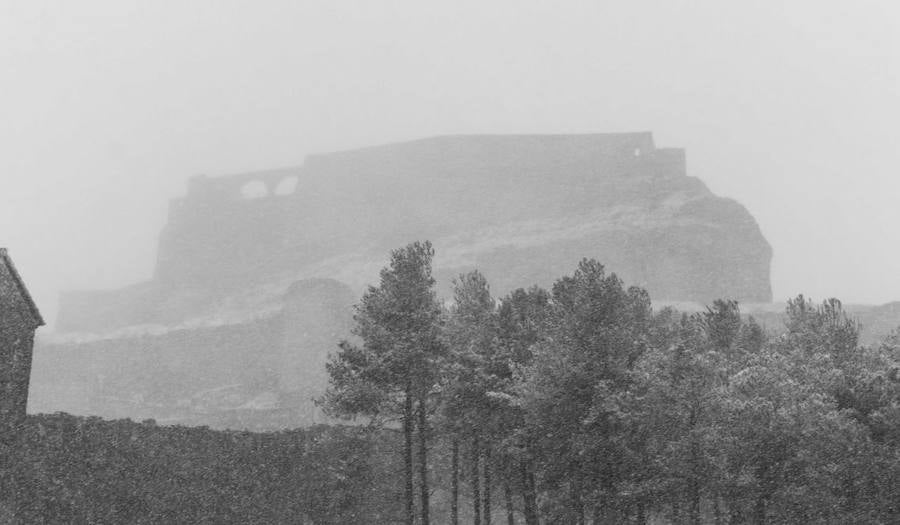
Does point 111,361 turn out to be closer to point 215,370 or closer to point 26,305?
point 215,370

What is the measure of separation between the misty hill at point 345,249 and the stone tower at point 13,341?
7657 cm

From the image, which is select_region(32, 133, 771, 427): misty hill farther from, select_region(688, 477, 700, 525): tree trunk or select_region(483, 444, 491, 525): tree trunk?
select_region(688, 477, 700, 525): tree trunk

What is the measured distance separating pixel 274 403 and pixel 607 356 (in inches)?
3245

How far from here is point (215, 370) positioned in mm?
118375

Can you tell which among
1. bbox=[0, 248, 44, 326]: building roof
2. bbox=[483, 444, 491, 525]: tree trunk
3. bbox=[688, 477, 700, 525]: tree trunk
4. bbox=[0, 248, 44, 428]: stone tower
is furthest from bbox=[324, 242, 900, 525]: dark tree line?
bbox=[0, 248, 44, 428]: stone tower

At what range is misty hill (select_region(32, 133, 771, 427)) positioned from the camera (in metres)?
114

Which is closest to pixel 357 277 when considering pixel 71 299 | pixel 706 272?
pixel 706 272

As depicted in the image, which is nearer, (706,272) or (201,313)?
(706,272)

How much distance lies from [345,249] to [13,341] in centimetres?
13599

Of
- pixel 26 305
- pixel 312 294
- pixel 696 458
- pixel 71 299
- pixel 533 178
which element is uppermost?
Answer: pixel 533 178

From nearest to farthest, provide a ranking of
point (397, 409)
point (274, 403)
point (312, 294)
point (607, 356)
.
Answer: point (607, 356) < point (397, 409) < point (274, 403) < point (312, 294)

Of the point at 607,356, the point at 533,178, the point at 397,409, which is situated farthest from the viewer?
the point at 533,178

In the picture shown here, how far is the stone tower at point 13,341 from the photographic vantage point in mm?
20378

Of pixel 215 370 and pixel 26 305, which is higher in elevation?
pixel 215 370
